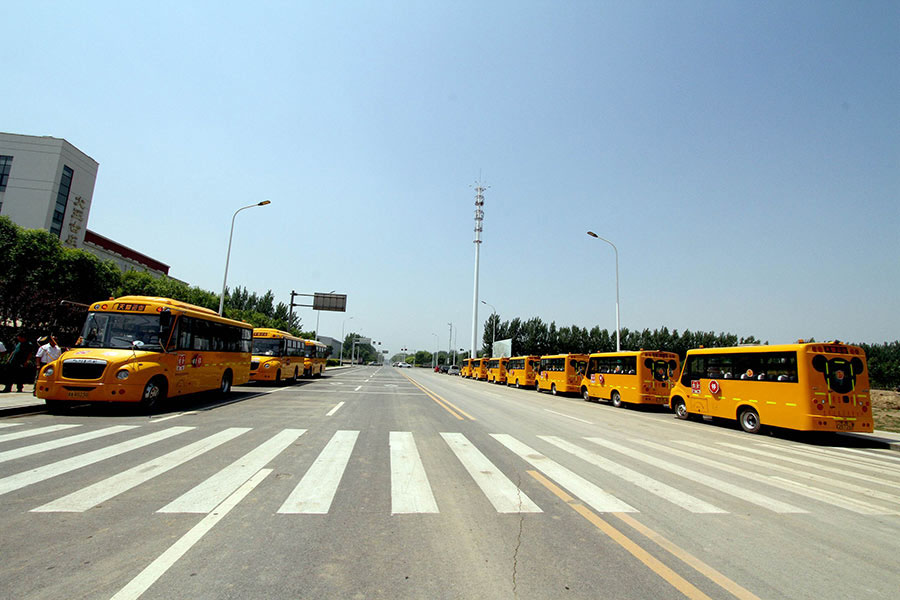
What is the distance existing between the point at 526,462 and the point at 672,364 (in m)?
15.9

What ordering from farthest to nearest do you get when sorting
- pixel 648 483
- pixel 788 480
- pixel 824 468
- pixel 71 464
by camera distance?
pixel 824 468
pixel 788 480
pixel 648 483
pixel 71 464

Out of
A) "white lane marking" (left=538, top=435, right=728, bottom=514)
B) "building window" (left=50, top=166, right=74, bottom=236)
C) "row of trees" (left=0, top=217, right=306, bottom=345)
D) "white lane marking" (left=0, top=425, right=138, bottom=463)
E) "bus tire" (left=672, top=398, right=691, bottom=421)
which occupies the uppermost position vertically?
"building window" (left=50, top=166, right=74, bottom=236)

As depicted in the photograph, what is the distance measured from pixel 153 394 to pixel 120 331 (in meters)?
1.99

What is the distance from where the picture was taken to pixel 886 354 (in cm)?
6500

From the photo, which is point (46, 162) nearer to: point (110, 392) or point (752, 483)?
point (110, 392)

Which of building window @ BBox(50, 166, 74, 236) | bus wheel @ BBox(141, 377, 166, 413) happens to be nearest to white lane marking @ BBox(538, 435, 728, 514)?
bus wheel @ BBox(141, 377, 166, 413)

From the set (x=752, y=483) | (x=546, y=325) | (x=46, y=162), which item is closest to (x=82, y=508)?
(x=752, y=483)

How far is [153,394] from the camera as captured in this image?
11438mm

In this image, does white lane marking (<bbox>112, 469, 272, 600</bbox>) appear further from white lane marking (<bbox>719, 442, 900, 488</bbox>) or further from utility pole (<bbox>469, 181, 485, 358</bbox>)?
utility pole (<bbox>469, 181, 485, 358</bbox>)

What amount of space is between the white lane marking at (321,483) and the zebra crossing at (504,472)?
0.01 meters

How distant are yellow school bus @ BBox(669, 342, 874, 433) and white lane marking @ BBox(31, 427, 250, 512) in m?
14.1

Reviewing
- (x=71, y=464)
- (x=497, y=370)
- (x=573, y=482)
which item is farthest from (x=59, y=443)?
(x=497, y=370)

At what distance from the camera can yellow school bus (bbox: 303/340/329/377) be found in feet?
100

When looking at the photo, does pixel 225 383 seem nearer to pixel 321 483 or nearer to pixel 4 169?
pixel 321 483
